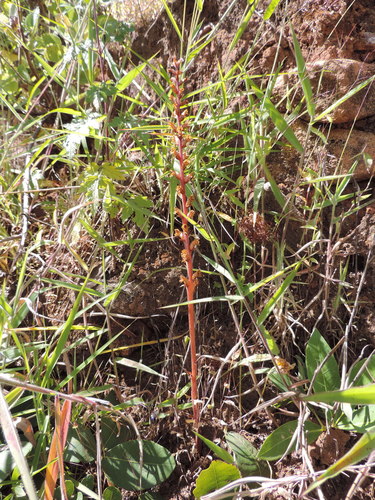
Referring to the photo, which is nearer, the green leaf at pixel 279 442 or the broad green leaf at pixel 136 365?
the green leaf at pixel 279 442

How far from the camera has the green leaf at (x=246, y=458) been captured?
1.08m

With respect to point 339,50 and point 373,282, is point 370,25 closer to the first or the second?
point 339,50

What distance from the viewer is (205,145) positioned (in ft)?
4.37

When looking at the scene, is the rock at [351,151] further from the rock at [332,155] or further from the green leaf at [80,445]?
the green leaf at [80,445]

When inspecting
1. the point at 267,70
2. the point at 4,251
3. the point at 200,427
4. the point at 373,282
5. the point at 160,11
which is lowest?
the point at 200,427

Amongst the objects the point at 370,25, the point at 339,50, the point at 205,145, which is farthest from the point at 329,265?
the point at 370,25

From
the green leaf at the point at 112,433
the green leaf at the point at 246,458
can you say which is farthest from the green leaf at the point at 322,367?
the green leaf at the point at 112,433

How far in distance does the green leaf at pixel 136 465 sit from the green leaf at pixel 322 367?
1.20 ft

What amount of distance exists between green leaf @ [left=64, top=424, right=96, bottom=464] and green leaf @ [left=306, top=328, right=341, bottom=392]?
520mm

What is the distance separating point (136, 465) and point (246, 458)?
0.79 feet

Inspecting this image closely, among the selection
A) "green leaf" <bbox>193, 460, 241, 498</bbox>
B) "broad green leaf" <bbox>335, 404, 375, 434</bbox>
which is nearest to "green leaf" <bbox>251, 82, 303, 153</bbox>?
"broad green leaf" <bbox>335, 404, 375, 434</bbox>

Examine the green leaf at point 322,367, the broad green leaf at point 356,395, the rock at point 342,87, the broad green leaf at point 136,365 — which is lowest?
the broad green leaf at point 136,365

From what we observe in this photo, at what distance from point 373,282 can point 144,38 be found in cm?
111

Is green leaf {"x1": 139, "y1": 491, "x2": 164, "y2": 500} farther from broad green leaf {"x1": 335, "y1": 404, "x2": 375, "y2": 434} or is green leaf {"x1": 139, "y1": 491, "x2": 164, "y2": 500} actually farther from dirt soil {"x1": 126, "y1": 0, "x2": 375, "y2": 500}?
broad green leaf {"x1": 335, "y1": 404, "x2": 375, "y2": 434}
